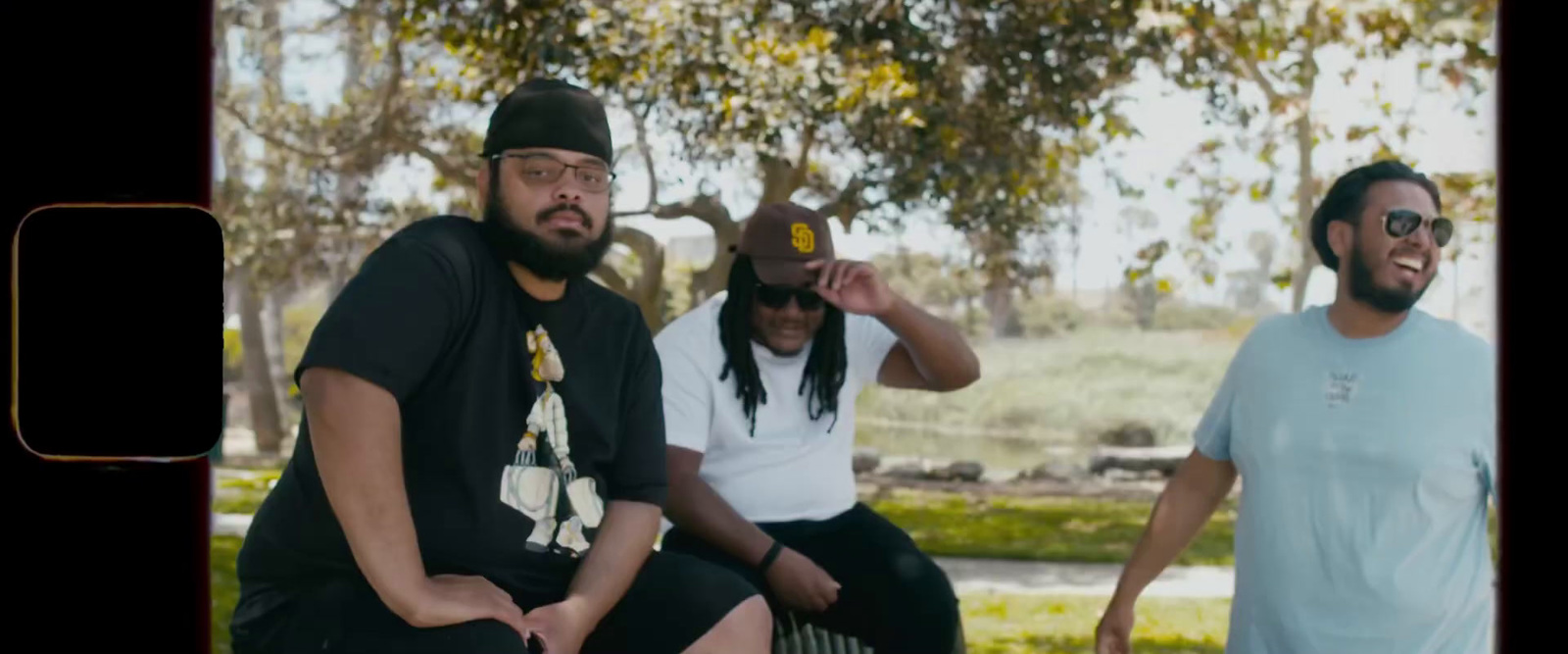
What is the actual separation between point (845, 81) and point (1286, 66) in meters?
0.78

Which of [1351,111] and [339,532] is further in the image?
[1351,111]

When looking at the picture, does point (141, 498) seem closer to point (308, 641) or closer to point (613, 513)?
point (308, 641)

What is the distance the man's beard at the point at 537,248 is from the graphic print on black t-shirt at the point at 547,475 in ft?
0.32

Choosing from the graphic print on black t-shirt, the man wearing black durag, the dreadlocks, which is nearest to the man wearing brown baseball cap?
the dreadlocks

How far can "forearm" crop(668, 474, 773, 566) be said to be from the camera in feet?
9.50

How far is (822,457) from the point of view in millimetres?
2982

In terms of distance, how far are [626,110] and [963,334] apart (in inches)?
29.6

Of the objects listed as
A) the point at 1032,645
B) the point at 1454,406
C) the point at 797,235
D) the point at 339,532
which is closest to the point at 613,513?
the point at 339,532

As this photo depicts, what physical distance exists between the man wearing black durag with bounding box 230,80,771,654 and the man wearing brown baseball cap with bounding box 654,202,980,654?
31 centimetres

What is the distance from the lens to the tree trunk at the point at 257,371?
2.50 meters

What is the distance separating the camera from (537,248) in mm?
2471

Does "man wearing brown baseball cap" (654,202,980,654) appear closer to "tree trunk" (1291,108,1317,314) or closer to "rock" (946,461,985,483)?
"rock" (946,461,985,483)

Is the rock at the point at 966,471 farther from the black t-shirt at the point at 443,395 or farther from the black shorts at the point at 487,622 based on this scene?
the black t-shirt at the point at 443,395

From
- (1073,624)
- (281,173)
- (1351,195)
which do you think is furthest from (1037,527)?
(281,173)
